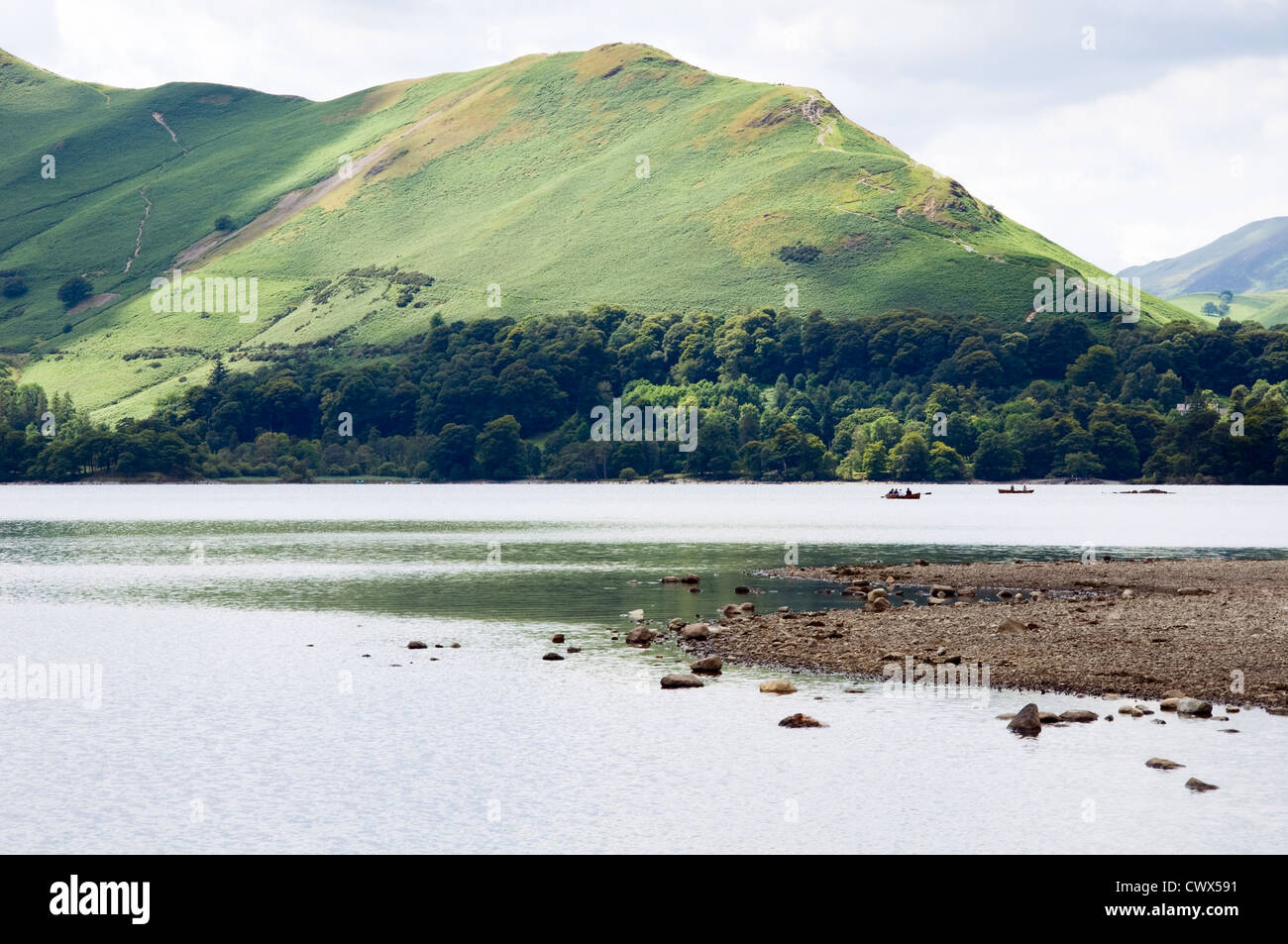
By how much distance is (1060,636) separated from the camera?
4966cm

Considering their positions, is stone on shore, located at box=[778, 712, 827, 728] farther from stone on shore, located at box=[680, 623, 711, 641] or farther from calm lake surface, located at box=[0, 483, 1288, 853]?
stone on shore, located at box=[680, 623, 711, 641]

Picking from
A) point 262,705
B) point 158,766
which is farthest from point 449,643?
point 158,766

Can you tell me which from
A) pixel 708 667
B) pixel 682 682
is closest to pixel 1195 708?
pixel 682 682

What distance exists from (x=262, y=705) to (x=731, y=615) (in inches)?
931

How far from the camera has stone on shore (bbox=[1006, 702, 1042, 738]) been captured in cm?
Answer: 3600

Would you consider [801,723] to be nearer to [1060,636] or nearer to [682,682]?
[682,682]

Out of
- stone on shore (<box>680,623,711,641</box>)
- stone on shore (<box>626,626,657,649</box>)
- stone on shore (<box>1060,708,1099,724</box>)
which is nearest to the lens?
stone on shore (<box>1060,708,1099,724</box>)

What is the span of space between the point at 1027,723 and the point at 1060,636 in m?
14.4

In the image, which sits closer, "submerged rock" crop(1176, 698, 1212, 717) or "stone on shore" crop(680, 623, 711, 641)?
"submerged rock" crop(1176, 698, 1212, 717)

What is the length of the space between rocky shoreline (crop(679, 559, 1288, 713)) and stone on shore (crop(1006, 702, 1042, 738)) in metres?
4.94

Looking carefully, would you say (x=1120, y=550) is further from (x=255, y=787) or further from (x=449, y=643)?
(x=255, y=787)

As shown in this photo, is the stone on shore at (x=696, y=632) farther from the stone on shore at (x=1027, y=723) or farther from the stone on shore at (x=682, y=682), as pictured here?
the stone on shore at (x=1027, y=723)

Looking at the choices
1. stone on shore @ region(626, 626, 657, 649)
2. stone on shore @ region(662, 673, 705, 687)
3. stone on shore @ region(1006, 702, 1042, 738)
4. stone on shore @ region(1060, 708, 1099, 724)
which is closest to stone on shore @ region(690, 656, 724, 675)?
stone on shore @ region(662, 673, 705, 687)
